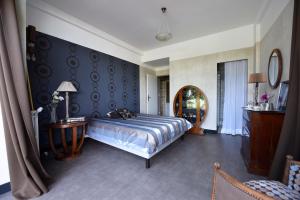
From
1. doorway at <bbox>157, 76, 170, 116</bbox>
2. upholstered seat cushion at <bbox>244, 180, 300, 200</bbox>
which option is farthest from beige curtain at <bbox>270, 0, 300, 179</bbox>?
doorway at <bbox>157, 76, 170, 116</bbox>

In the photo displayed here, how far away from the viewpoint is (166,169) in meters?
2.03

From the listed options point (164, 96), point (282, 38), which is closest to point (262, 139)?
point (282, 38)

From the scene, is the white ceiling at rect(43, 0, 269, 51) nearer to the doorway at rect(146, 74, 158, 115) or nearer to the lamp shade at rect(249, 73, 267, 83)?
the lamp shade at rect(249, 73, 267, 83)

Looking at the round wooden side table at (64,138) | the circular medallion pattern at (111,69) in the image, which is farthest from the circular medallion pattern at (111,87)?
the round wooden side table at (64,138)

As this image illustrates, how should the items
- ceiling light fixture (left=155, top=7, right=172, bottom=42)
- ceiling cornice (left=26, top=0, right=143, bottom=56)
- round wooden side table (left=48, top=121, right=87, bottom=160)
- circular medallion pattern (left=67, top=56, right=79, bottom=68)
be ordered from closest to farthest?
round wooden side table (left=48, top=121, right=87, bottom=160) → ceiling cornice (left=26, top=0, right=143, bottom=56) → ceiling light fixture (left=155, top=7, right=172, bottom=42) → circular medallion pattern (left=67, top=56, right=79, bottom=68)

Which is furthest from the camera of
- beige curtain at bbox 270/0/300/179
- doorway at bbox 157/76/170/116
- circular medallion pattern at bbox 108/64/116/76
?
doorway at bbox 157/76/170/116

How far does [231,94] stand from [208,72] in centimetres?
91

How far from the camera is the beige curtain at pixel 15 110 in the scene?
54.6 inches

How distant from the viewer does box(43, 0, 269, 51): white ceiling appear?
8.41ft

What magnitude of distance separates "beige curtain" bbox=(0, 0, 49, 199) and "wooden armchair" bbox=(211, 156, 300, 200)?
1.85 metres

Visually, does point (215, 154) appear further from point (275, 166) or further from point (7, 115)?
point (7, 115)

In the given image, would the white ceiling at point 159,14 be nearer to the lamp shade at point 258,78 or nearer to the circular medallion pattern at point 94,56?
the circular medallion pattern at point 94,56

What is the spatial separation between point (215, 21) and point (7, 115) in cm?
415

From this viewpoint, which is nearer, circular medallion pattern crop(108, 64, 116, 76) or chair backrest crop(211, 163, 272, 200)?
chair backrest crop(211, 163, 272, 200)
